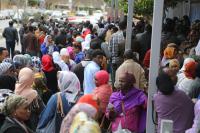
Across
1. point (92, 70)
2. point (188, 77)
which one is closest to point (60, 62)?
point (92, 70)

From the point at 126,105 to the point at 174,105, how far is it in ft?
2.41

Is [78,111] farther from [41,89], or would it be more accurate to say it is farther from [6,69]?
[6,69]

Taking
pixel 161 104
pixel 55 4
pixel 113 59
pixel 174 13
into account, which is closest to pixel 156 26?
pixel 161 104

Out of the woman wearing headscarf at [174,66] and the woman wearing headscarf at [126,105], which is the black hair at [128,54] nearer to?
the woman wearing headscarf at [174,66]

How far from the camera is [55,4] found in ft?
298

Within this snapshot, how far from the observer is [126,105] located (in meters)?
6.89

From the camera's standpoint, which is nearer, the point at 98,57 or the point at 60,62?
the point at 98,57

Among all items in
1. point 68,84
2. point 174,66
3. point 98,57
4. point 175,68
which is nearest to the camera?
point 68,84

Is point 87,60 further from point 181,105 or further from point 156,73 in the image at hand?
point 181,105

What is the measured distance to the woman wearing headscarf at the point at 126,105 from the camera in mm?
6863

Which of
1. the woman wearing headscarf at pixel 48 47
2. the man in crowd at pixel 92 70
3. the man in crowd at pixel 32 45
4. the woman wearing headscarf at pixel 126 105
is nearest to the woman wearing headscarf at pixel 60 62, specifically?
the man in crowd at pixel 92 70

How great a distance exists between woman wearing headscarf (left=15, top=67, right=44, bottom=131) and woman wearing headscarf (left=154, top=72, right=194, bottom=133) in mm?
1746

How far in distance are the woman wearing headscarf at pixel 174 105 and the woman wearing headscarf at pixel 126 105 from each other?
36 cm

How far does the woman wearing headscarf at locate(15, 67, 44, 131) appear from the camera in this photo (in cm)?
713
